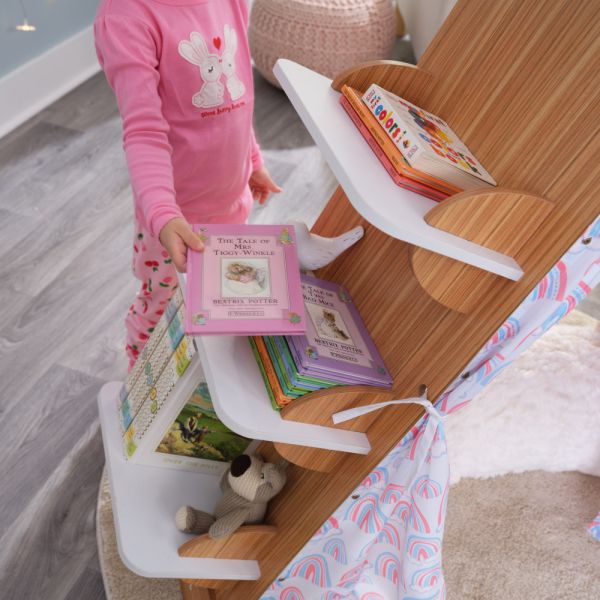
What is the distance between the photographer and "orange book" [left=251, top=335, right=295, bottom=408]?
0.84 m

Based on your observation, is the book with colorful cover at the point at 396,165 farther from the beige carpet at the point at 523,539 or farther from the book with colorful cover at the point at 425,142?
the beige carpet at the point at 523,539

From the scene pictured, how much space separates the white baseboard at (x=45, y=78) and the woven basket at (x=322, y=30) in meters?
0.64

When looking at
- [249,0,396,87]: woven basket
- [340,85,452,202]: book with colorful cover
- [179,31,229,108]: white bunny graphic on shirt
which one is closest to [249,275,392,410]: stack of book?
[340,85,452,202]: book with colorful cover

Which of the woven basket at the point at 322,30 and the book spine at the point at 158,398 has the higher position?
the woven basket at the point at 322,30

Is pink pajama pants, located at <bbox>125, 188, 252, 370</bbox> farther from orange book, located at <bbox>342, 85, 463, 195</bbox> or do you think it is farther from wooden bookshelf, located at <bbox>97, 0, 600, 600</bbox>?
orange book, located at <bbox>342, 85, 463, 195</bbox>

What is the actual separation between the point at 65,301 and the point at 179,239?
3.21 ft

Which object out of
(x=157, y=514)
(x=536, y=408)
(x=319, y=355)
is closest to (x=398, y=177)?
(x=319, y=355)

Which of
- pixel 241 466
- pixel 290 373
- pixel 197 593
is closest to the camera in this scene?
pixel 290 373

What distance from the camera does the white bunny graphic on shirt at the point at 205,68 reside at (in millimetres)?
1024

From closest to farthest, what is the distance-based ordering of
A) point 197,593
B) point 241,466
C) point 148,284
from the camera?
point 241,466
point 197,593
point 148,284

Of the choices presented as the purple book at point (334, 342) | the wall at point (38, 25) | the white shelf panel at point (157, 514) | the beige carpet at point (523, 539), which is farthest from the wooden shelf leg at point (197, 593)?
the wall at point (38, 25)

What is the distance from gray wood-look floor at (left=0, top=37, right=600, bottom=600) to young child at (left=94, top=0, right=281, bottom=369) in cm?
44

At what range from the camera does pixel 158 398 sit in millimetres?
1087

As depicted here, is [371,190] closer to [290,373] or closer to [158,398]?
[290,373]
